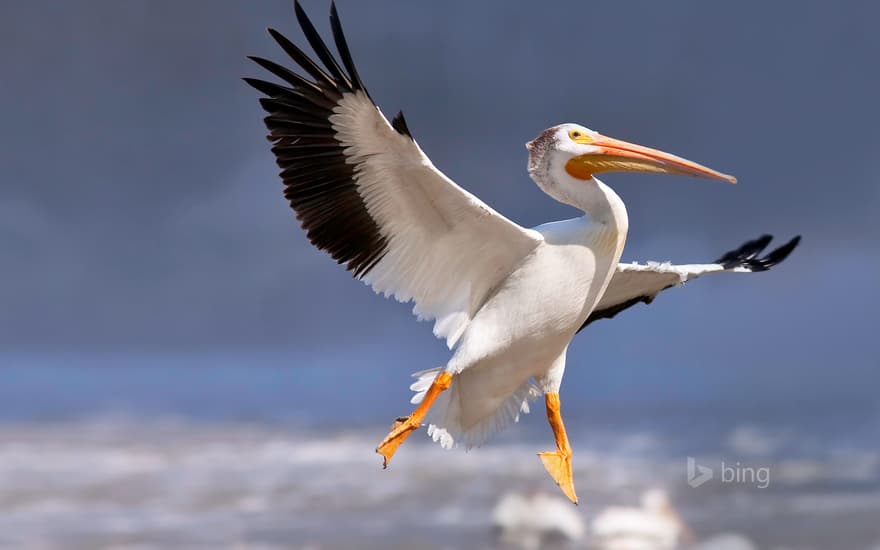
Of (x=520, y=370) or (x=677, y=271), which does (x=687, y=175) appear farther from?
(x=520, y=370)

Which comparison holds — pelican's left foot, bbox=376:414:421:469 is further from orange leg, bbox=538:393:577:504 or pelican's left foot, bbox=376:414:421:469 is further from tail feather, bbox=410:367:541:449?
orange leg, bbox=538:393:577:504

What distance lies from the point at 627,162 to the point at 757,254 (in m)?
3.49

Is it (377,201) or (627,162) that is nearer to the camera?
(377,201)

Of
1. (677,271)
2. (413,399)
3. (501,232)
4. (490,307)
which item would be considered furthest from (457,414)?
(677,271)

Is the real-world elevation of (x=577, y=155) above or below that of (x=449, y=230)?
above

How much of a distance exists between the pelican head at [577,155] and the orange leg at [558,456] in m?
2.07

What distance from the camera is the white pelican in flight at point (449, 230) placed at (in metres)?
9.67

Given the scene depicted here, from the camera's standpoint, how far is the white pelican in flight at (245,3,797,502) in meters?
9.67

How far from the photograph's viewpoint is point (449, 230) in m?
10.1

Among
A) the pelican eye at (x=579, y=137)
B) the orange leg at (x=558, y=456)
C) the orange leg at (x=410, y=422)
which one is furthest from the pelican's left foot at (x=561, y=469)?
the pelican eye at (x=579, y=137)

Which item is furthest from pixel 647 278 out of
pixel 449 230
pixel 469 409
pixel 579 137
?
pixel 449 230

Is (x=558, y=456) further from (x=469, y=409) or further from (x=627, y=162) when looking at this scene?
(x=627, y=162)

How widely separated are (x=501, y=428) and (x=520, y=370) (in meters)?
1.01

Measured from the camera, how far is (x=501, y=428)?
11.2m
